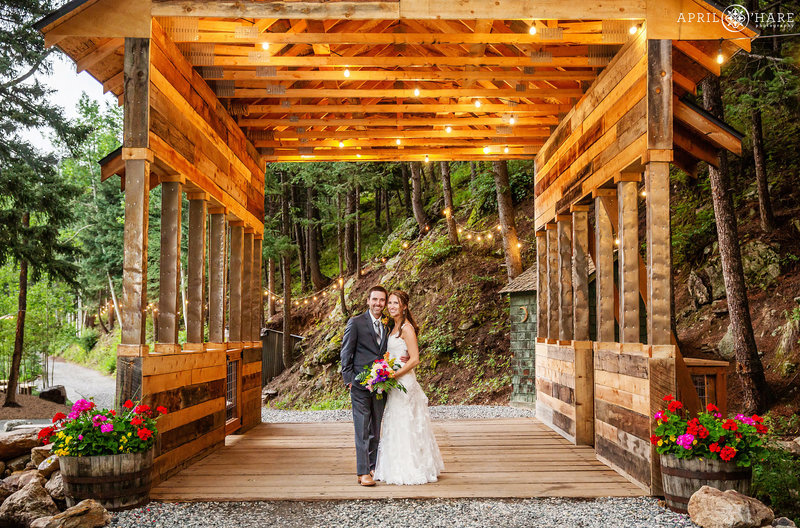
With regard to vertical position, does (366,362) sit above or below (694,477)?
above

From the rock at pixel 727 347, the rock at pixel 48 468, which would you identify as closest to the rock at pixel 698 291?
the rock at pixel 727 347

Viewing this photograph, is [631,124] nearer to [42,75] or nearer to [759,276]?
[759,276]

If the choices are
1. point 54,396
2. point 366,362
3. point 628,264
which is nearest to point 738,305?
point 628,264

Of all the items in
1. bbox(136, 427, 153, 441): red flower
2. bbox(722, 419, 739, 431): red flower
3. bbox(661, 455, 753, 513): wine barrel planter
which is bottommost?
bbox(661, 455, 753, 513): wine barrel planter

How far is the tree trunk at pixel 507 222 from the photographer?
1496 centimetres

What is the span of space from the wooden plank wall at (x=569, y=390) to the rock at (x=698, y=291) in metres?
5.57

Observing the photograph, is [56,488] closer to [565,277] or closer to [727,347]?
[565,277]

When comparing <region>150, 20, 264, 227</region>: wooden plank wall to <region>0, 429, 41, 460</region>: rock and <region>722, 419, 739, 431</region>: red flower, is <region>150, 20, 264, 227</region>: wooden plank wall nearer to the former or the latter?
<region>0, 429, 41, 460</region>: rock

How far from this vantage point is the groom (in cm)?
568

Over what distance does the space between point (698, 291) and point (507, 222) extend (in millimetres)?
4467

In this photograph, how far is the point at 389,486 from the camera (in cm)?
550

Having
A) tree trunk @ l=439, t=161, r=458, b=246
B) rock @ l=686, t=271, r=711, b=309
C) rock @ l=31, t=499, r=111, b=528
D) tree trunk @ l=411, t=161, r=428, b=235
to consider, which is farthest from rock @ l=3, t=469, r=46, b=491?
tree trunk @ l=411, t=161, r=428, b=235

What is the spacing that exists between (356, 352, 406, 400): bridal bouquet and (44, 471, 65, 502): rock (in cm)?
258

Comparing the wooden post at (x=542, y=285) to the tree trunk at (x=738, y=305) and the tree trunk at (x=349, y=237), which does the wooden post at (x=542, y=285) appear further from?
the tree trunk at (x=349, y=237)
